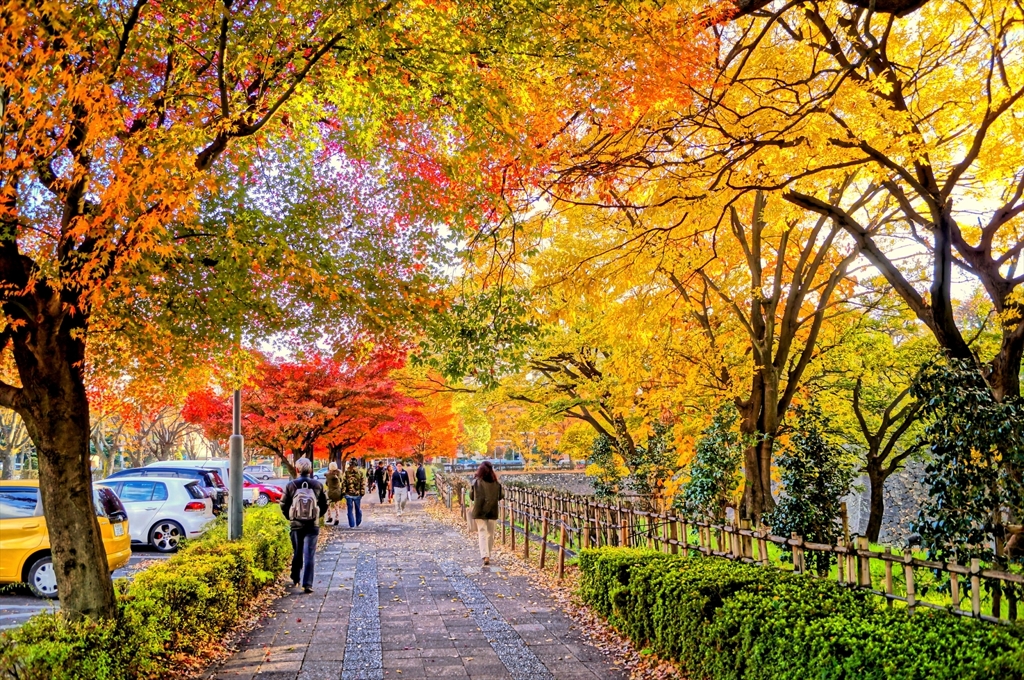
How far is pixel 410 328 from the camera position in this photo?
7.90m

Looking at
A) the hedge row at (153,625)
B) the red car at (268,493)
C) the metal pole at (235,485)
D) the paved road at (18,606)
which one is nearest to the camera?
the hedge row at (153,625)

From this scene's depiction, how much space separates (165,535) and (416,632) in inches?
375

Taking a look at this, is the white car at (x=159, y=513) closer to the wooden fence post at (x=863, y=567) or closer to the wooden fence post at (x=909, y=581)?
the wooden fence post at (x=863, y=567)

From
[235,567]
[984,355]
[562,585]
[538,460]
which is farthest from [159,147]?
[538,460]

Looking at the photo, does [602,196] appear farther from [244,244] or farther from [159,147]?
[159,147]

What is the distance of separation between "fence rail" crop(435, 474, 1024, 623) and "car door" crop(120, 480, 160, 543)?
687cm

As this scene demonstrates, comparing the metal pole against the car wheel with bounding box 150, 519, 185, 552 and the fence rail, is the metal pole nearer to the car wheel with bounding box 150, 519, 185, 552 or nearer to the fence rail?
the fence rail

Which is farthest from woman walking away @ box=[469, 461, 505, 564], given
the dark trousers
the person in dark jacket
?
the dark trousers

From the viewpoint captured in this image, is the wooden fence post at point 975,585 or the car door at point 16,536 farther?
the car door at point 16,536

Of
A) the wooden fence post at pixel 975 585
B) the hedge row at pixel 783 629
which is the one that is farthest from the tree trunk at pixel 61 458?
the wooden fence post at pixel 975 585

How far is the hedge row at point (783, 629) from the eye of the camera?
379 cm

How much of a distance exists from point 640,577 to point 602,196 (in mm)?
4515

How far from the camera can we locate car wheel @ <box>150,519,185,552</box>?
14.9 metres

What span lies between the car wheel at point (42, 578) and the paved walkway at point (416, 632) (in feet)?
9.76
